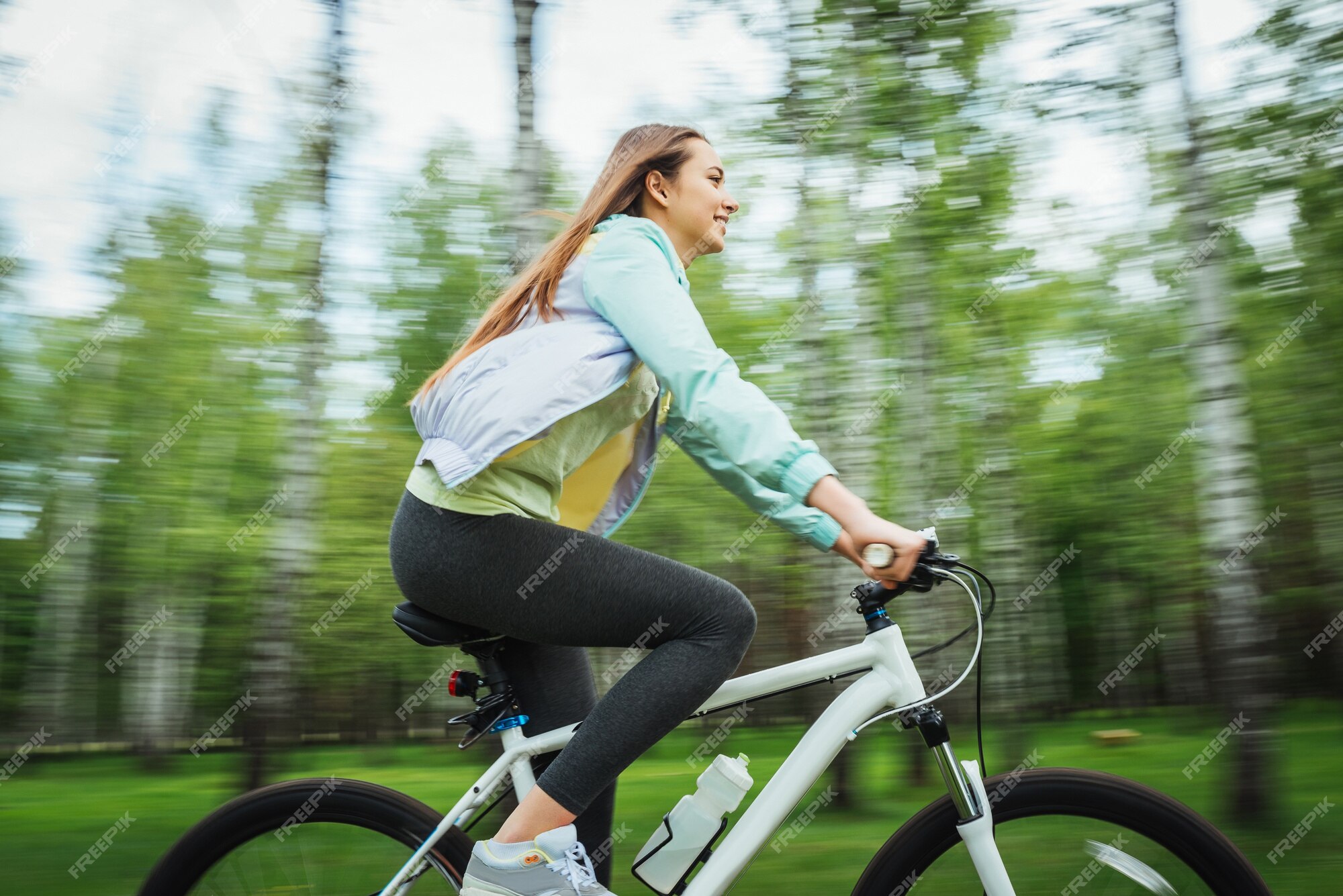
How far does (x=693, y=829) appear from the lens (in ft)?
5.62

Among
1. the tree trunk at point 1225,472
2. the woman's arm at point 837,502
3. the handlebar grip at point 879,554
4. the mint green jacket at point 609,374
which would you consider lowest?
the tree trunk at point 1225,472

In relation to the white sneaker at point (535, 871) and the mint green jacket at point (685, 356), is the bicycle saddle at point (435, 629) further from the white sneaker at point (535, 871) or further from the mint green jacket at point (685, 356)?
the mint green jacket at point (685, 356)

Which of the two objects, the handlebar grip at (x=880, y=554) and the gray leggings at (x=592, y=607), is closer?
the handlebar grip at (x=880, y=554)

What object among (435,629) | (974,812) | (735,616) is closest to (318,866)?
(435,629)

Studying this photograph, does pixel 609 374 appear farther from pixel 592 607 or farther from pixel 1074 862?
pixel 1074 862

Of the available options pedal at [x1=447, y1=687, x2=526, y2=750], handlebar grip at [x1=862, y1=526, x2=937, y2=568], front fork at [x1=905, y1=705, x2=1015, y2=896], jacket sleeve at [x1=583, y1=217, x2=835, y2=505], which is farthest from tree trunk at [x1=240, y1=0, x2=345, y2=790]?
handlebar grip at [x1=862, y1=526, x2=937, y2=568]

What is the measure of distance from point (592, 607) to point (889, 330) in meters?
4.74

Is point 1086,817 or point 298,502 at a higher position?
point 1086,817

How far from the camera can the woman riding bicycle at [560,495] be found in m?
1.54

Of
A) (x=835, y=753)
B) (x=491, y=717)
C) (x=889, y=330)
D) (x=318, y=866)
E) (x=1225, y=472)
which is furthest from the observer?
(x=889, y=330)

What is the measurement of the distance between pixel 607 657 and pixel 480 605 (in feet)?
34.6

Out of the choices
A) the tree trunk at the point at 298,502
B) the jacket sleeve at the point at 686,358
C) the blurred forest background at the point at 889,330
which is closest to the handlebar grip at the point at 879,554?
the jacket sleeve at the point at 686,358

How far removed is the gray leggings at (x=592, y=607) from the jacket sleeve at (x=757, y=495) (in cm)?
28

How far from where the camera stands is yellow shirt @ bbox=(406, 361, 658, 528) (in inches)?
64.6
